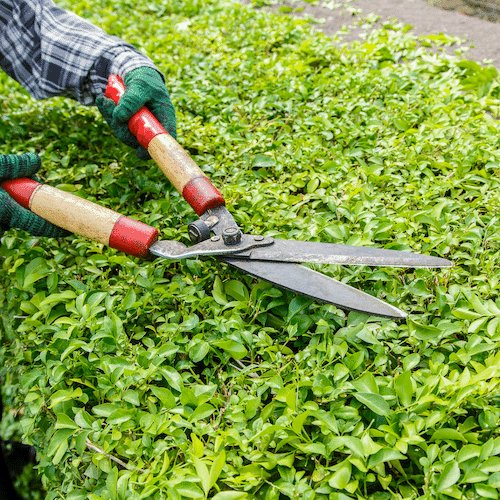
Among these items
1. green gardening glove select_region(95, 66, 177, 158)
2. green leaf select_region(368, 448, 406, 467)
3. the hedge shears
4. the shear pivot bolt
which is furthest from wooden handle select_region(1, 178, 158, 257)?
green leaf select_region(368, 448, 406, 467)

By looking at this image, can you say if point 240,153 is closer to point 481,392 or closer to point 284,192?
point 284,192

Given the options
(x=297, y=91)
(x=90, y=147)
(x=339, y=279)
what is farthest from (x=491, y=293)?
(x=90, y=147)

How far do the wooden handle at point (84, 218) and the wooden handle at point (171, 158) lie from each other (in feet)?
0.66

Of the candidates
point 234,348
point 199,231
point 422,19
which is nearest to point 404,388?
point 234,348

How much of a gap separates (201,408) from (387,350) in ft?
1.91

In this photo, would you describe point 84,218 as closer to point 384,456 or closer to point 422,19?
point 384,456

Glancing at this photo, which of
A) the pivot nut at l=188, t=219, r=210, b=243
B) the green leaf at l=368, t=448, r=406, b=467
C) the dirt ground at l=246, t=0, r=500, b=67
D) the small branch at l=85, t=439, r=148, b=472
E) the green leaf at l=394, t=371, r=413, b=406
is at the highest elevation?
the dirt ground at l=246, t=0, r=500, b=67

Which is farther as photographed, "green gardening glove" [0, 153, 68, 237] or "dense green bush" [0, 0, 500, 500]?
"green gardening glove" [0, 153, 68, 237]

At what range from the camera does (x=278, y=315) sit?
2043 mm

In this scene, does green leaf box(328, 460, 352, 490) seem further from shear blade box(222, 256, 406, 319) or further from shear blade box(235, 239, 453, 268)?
shear blade box(235, 239, 453, 268)

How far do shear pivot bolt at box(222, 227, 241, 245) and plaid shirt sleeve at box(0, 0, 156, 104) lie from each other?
38.6 inches

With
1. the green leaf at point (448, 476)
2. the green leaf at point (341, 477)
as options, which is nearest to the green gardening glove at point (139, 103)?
the green leaf at point (341, 477)

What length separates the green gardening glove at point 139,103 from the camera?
2.34 m

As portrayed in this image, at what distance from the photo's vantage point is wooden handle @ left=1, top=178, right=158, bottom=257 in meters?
2.06
